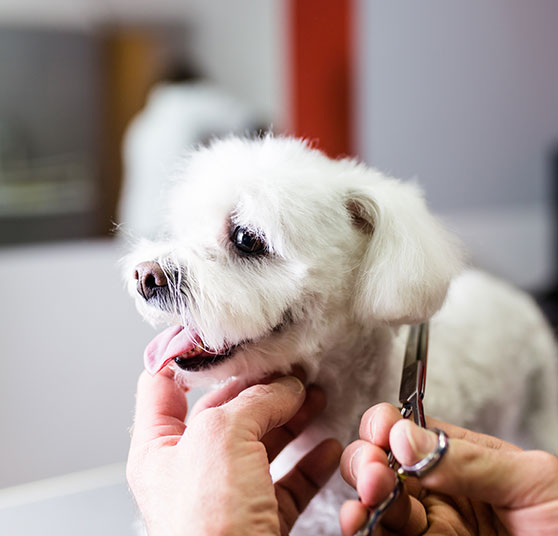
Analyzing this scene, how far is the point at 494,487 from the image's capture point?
18.8 inches

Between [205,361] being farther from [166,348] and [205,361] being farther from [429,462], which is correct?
[429,462]

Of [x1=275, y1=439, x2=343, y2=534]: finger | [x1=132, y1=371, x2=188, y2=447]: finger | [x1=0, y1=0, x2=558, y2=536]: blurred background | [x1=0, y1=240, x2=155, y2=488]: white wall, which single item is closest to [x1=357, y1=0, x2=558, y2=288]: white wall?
[x1=0, y1=0, x2=558, y2=536]: blurred background

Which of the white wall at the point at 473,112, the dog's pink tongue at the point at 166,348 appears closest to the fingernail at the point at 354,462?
the dog's pink tongue at the point at 166,348

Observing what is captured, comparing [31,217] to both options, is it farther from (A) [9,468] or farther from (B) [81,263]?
(A) [9,468]

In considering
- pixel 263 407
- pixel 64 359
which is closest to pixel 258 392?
pixel 263 407

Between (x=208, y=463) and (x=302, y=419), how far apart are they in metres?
0.28

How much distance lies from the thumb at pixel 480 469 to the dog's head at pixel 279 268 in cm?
22

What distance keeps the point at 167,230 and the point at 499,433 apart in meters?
0.68

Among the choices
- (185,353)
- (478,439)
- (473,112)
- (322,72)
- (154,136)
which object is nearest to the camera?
(478,439)

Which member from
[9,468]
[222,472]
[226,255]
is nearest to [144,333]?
[9,468]

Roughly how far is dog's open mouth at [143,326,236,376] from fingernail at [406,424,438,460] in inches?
10.3

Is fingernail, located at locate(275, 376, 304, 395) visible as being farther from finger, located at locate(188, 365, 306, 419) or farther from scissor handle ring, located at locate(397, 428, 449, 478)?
scissor handle ring, located at locate(397, 428, 449, 478)

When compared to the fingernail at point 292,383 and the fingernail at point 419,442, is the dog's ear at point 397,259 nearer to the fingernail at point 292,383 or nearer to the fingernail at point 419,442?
the fingernail at point 292,383

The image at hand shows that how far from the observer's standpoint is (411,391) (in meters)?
0.61
